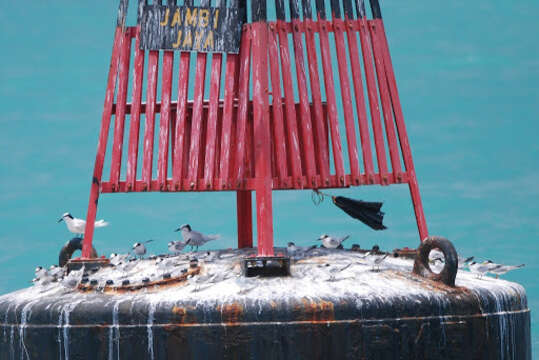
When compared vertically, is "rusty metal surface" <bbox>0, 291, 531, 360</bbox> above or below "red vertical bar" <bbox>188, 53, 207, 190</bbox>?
below

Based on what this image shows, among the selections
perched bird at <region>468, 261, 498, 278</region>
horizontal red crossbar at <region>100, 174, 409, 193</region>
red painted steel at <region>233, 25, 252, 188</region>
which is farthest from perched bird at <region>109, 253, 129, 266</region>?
perched bird at <region>468, 261, 498, 278</region>

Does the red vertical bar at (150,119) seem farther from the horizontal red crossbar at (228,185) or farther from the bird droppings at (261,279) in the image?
the bird droppings at (261,279)

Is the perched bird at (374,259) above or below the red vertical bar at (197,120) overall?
below

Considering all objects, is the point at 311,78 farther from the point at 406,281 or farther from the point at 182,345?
the point at 182,345

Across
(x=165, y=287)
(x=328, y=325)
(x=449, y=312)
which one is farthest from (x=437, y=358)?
(x=165, y=287)

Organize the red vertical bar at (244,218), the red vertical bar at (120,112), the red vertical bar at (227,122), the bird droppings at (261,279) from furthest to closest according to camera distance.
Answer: the red vertical bar at (244,218) → the red vertical bar at (120,112) → the red vertical bar at (227,122) → the bird droppings at (261,279)

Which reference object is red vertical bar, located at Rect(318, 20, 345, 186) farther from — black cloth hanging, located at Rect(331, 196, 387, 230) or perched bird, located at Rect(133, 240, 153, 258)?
perched bird, located at Rect(133, 240, 153, 258)

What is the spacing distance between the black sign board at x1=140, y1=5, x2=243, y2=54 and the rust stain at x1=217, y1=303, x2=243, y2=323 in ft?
13.0

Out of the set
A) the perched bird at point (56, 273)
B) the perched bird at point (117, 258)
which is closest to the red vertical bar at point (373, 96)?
the perched bird at point (117, 258)

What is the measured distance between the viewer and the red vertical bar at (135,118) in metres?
11.7

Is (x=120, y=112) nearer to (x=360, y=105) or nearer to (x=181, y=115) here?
(x=181, y=115)

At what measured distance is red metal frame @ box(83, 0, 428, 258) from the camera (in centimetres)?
1151

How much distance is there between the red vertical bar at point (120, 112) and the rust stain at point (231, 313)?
10.1 ft

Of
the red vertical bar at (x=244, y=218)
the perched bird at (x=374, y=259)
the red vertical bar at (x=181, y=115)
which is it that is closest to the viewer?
the perched bird at (x=374, y=259)
